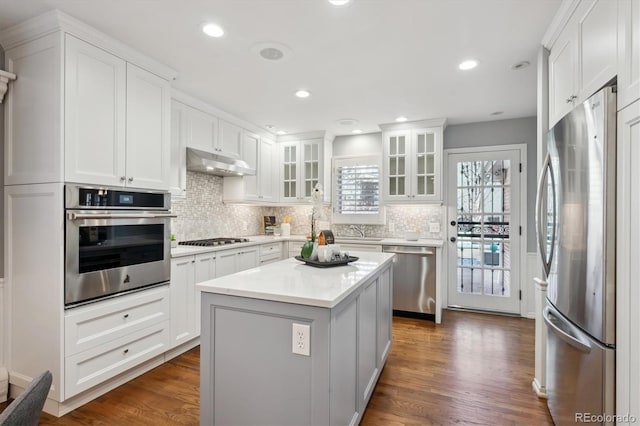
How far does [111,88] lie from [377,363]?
111 inches

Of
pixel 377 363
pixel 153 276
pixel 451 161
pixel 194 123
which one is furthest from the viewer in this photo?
pixel 451 161

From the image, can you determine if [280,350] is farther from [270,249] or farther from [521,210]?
[521,210]

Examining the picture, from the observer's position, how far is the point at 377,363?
246 centimetres

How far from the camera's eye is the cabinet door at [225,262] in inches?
136

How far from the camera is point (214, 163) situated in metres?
3.54

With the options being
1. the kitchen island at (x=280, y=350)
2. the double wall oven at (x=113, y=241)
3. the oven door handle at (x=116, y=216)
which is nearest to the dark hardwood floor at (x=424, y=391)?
the kitchen island at (x=280, y=350)

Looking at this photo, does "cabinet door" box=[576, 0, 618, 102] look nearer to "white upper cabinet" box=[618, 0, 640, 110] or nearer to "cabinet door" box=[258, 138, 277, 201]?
"white upper cabinet" box=[618, 0, 640, 110]

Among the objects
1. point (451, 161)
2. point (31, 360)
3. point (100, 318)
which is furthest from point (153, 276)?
point (451, 161)

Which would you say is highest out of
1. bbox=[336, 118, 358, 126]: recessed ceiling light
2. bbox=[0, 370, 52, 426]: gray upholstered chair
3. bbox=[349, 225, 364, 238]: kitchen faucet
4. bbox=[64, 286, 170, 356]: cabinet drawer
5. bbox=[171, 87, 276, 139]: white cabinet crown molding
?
bbox=[336, 118, 358, 126]: recessed ceiling light

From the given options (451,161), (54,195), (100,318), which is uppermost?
(451,161)

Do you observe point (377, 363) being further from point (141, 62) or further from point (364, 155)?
point (364, 155)

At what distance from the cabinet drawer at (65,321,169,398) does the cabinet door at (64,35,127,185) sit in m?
1.17

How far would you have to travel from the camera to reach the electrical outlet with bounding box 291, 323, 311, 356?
59.3 inches

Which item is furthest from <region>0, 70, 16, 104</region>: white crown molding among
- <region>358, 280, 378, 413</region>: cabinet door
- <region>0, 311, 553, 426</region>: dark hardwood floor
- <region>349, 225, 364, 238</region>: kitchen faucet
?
<region>349, 225, 364, 238</region>: kitchen faucet
